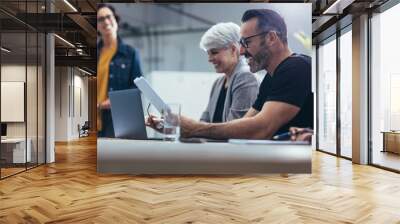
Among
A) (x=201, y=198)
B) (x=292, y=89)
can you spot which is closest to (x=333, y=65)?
(x=292, y=89)

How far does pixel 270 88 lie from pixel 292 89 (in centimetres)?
36

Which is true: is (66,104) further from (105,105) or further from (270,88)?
(270,88)

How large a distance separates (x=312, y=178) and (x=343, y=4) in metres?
3.06

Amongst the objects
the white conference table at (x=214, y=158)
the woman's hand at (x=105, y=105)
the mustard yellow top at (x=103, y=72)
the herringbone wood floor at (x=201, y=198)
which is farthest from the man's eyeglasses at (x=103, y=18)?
the herringbone wood floor at (x=201, y=198)

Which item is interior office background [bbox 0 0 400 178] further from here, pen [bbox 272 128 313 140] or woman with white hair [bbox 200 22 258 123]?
pen [bbox 272 128 313 140]

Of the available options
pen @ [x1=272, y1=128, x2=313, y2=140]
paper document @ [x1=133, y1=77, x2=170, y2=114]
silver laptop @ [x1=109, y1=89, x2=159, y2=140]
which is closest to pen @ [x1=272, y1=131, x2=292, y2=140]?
pen @ [x1=272, y1=128, x2=313, y2=140]

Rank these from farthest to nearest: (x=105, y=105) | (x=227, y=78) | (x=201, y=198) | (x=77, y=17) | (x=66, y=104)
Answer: (x=66, y=104) → (x=77, y=17) → (x=105, y=105) → (x=227, y=78) → (x=201, y=198)

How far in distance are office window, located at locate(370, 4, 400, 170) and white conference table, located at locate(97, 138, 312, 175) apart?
2101mm

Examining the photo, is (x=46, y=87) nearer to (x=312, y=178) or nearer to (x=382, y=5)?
(x=312, y=178)

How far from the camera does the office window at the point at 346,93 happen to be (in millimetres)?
9070

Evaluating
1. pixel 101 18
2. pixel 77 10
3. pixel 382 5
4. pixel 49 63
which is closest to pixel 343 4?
pixel 382 5

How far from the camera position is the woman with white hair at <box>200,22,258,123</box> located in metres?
6.39

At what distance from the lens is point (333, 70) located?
10.3 meters

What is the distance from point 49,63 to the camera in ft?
27.4
